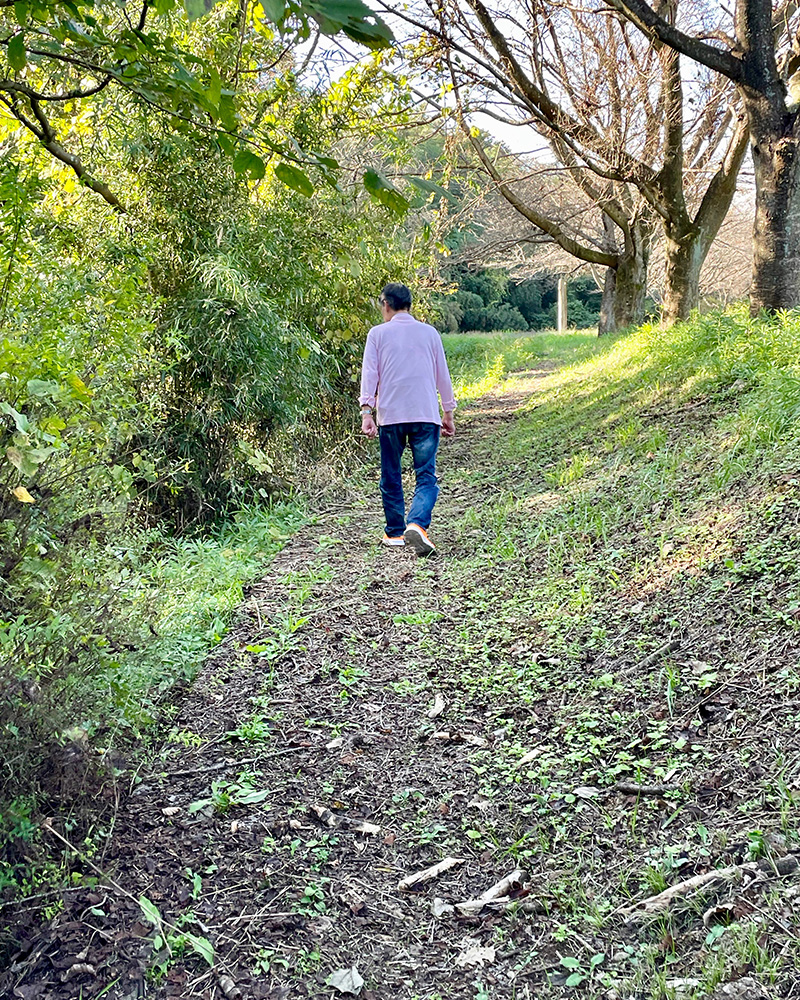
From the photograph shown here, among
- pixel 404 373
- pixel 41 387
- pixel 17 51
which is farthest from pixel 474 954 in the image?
pixel 404 373

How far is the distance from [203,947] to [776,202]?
8.03 metres

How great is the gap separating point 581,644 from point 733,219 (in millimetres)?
26034

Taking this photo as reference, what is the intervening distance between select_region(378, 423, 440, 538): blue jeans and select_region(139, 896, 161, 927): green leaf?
3827 mm

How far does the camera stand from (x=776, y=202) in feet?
25.4

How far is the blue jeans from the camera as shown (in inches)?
237

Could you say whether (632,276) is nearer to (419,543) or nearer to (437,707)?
(419,543)

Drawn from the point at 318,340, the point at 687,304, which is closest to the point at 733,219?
the point at 687,304

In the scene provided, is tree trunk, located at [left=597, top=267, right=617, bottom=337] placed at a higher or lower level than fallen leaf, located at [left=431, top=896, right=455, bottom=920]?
higher

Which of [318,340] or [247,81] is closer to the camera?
[247,81]

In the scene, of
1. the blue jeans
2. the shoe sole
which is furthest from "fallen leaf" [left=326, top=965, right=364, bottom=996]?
the blue jeans

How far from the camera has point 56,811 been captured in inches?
101

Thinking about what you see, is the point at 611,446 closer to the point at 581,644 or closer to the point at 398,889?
the point at 581,644

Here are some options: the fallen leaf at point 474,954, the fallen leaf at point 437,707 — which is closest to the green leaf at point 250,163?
the fallen leaf at point 474,954

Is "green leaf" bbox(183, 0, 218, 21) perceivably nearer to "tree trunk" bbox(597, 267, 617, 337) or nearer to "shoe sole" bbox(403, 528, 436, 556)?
"shoe sole" bbox(403, 528, 436, 556)
